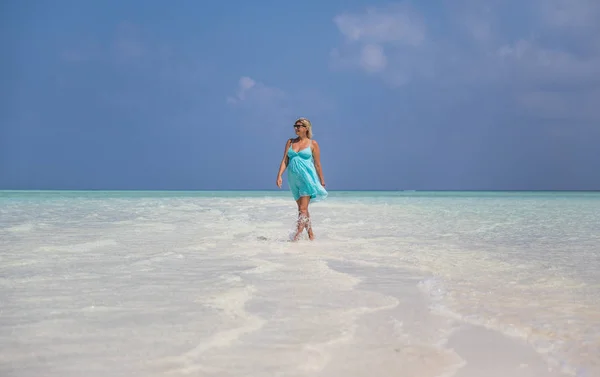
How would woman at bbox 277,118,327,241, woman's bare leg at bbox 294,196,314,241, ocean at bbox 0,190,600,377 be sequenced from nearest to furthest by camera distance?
ocean at bbox 0,190,600,377
woman's bare leg at bbox 294,196,314,241
woman at bbox 277,118,327,241

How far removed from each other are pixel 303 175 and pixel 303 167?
11 cm

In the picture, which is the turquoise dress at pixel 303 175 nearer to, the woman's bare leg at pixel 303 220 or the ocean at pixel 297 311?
the woman's bare leg at pixel 303 220

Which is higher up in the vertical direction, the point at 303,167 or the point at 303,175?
the point at 303,167

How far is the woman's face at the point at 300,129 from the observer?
300 inches

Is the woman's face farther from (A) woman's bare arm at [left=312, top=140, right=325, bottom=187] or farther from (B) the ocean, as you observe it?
(B) the ocean

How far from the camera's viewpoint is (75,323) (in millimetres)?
3014

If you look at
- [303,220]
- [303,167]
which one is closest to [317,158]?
[303,167]

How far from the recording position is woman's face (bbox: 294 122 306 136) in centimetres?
761

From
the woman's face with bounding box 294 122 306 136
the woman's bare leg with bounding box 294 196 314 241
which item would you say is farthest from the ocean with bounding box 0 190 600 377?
the woman's face with bounding box 294 122 306 136

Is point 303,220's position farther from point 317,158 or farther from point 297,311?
point 297,311

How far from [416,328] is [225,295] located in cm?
136

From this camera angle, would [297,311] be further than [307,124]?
No

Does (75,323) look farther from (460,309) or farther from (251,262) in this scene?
(251,262)

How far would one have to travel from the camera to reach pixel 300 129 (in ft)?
25.2
